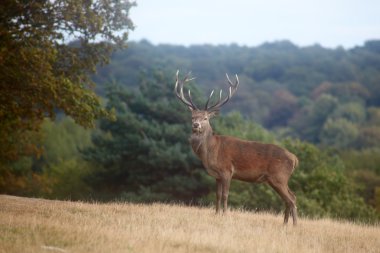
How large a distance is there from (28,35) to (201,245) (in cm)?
1043

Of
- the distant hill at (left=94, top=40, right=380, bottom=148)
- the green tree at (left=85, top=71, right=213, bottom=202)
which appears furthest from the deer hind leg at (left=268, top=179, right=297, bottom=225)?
the distant hill at (left=94, top=40, right=380, bottom=148)

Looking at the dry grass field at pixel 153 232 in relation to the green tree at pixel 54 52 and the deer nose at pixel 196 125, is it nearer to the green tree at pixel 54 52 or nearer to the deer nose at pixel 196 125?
the deer nose at pixel 196 125

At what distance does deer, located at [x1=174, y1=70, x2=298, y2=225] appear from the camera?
14180mm

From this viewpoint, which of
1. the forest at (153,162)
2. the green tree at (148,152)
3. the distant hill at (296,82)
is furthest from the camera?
the distant hill at (296,82)

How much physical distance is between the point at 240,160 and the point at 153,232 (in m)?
3.76

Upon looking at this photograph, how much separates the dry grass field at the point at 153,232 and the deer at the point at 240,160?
2.48ft

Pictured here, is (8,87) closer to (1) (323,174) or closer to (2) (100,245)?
(2) (100,245)

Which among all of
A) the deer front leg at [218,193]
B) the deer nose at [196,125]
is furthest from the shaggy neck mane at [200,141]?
the deer front leg at [218,193]

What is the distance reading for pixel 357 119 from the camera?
103312mm

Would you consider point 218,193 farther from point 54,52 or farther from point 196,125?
point 54,52

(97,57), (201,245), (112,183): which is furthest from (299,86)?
(201,245)

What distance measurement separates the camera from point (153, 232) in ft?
37.0

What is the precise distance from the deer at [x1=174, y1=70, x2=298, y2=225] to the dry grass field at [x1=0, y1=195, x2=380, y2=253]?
76 cm

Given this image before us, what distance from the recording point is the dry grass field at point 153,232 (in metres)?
10.1
